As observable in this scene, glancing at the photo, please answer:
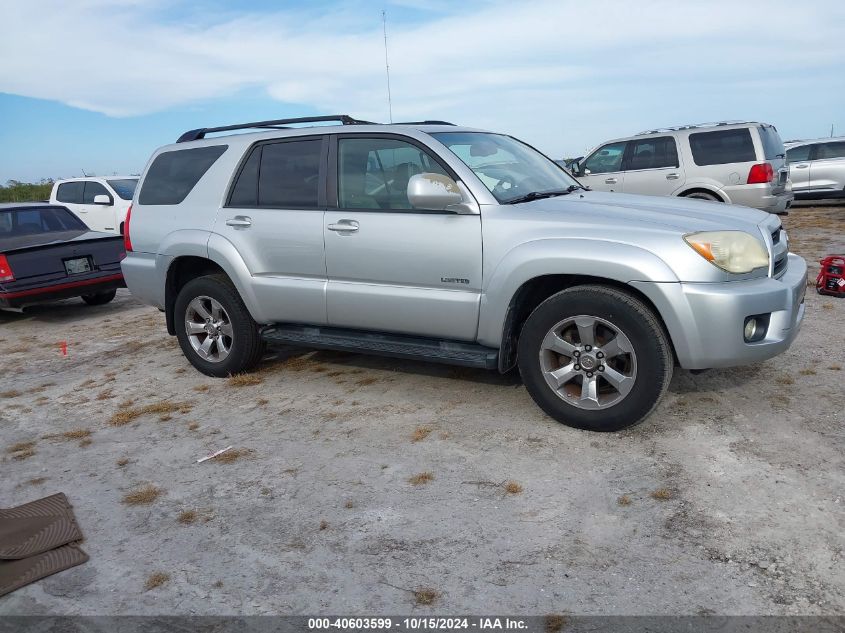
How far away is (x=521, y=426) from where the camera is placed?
422cm

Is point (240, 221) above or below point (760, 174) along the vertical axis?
below

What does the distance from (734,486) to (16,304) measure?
7586mm

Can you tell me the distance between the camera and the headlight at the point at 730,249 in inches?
145

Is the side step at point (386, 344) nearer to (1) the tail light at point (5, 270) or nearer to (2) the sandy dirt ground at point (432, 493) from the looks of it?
(2) the sandy dirt ground at point (432, 493)

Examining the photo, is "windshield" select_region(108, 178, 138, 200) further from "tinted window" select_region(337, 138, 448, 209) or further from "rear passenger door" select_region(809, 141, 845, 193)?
"rear passenger door" select_region(809, 141, 845, 193)

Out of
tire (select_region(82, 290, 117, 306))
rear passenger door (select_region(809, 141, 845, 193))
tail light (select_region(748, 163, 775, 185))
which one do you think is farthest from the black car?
rear passenger door (select_region(809, 141, 845, 193))

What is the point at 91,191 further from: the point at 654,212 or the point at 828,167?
the point at 828,167

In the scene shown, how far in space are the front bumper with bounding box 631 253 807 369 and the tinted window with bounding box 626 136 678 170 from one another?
7.87 m

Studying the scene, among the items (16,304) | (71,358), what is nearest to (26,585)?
(71,358)

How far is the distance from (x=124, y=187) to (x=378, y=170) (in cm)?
1059

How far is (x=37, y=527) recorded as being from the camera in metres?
3.40

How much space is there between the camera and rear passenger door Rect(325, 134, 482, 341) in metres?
4.27

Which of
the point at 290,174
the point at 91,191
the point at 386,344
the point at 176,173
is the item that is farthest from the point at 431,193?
the point at 91,191

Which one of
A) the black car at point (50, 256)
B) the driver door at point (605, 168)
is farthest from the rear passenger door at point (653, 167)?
the black car at point (50, 256)
